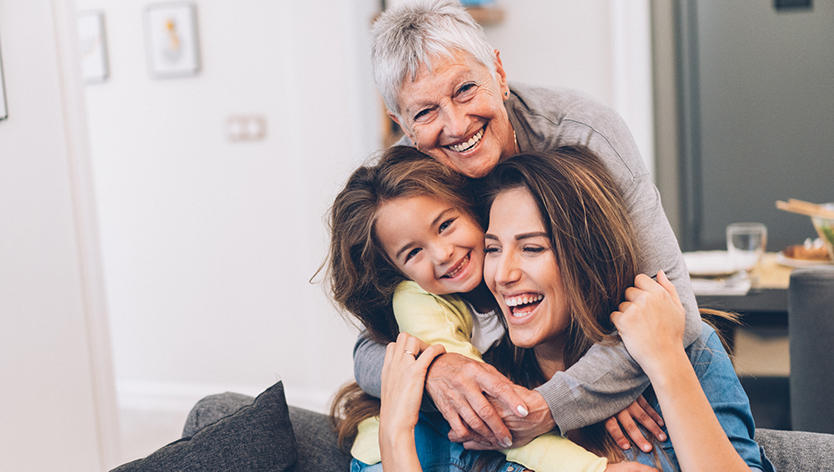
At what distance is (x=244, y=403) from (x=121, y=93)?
2.61 metres

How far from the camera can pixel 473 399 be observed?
112cm

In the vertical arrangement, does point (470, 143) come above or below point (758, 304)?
above

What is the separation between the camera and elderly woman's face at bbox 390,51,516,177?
126 cm

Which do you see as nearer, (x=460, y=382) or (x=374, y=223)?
(x=460, y=382)

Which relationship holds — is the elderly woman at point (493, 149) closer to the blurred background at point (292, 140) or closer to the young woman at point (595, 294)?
the young woman at point (595, 294)

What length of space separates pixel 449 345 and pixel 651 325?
14.3 inches

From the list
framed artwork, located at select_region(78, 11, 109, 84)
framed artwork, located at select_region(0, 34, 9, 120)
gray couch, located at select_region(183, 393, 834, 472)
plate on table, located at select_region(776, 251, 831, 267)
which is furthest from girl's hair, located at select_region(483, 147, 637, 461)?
framed artwork, located at select_region(78, 11, 109, 84)

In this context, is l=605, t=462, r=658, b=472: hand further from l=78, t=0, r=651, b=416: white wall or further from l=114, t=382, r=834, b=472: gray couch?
l=78, t=0, r=651, b=416: white wall

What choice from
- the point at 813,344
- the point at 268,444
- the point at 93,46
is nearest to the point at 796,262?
the point at 813,344

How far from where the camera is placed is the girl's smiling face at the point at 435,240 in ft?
4.29

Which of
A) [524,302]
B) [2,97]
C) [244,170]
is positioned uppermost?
[2,97]

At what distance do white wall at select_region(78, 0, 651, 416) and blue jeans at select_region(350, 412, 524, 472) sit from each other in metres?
1.97

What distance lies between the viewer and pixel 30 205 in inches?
70.8

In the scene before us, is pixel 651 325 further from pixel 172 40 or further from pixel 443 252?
pixel 172 40
